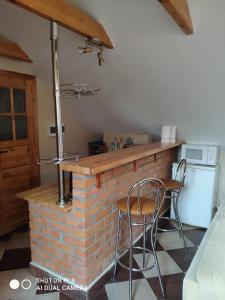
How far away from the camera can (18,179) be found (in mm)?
3074

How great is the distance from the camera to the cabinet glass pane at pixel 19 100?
2953mm

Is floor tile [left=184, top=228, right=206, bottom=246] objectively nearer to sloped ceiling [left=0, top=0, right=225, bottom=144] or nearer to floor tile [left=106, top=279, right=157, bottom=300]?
floor tile [left=106, top=279, right=157, bottom=300]

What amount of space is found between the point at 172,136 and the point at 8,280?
2.49m

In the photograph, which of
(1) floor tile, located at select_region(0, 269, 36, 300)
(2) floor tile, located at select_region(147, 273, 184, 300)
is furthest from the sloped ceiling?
(1) floor tile, located at select_region(0, 269, 36, 300)

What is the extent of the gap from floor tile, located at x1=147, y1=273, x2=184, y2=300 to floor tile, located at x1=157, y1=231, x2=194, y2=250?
0.47m

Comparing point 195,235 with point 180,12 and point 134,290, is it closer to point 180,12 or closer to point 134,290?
point 134,290

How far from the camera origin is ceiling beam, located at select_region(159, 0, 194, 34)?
5.15 feet

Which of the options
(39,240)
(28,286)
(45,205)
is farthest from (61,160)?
(28,286)

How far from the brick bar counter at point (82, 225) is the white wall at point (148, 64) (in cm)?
97

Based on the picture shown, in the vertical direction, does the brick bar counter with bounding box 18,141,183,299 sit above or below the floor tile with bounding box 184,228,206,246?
above

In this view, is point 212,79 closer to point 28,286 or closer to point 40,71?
point 40,71

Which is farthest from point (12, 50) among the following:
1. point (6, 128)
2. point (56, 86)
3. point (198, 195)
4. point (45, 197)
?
point (198, 195)

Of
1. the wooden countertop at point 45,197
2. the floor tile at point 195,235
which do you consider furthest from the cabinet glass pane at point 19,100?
the floor tile at point 195,235

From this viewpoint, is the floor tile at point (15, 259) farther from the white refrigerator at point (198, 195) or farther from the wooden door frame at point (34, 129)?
the white refrigerator at point (198, 195)
